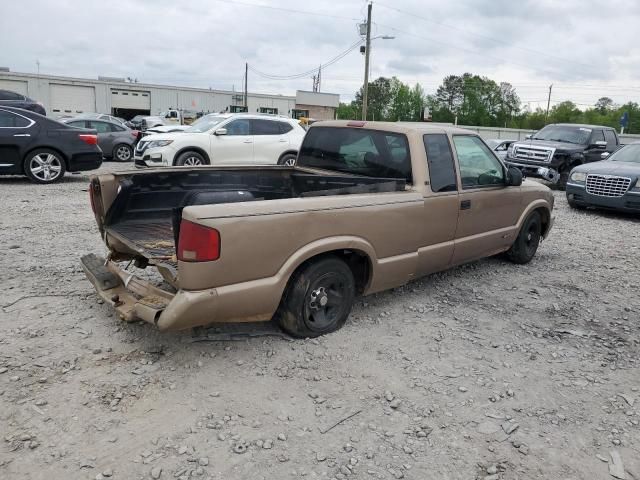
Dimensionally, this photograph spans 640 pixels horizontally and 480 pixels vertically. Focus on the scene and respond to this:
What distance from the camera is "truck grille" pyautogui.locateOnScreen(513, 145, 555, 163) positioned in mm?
14281

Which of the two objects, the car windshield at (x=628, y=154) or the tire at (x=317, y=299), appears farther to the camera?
the car windshield at (x=628, y=154)

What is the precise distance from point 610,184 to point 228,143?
329 inches

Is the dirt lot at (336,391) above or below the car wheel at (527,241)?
below

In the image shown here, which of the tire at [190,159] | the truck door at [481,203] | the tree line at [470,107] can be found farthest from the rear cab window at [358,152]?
the tree line at [470,107]

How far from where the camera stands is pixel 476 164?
5.38 metres

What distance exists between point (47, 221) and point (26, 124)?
14.5 ft

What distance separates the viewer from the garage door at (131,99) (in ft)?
193

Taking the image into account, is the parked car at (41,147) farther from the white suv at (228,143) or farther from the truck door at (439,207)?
the truck door at (439,207)

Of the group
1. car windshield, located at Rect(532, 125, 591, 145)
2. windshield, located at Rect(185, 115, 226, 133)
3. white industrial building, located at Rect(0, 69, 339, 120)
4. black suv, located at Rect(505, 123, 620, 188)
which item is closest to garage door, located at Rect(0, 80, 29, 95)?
white industrial building, located at Rect(0, 69, 339, 120)

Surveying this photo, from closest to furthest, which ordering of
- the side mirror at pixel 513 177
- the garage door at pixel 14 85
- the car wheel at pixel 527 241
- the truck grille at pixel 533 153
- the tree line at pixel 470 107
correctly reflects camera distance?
1. the side mirror at pixel 513 177
2. the car wheel at pixel 527 241
3. the truck grille at pixel 533 153
4. the garage door at pixel 14 85
5. the tree line at pixel 470 107

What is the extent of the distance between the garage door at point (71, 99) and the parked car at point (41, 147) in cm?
4956

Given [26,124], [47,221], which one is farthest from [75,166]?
[47,221]

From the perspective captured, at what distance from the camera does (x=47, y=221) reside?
7.63 meters

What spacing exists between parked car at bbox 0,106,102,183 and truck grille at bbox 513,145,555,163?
11131mm
